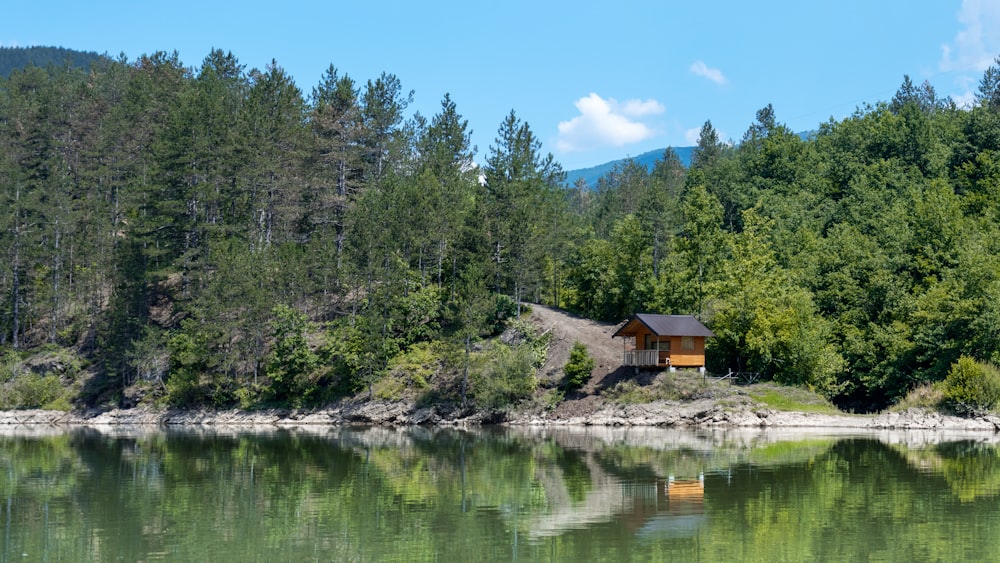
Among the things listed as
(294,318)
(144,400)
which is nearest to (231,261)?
(294,318)

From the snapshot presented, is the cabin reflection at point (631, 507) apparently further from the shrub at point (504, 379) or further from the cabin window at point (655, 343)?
the cabin window at point (655, 343)

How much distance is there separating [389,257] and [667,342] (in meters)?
21.8

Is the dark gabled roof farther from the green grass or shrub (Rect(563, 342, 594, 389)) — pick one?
the green grass

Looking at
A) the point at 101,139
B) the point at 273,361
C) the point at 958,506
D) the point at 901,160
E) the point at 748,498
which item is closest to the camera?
the point at 958,506

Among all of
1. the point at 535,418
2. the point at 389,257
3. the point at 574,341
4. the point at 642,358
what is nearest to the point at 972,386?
the point at 642,358

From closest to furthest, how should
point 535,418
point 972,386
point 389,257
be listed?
point 972,386 < point 535,418 < point 389,257

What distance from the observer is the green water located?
22.1 m

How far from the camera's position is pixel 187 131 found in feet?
244

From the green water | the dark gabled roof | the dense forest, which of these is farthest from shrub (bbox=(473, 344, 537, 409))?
the green water

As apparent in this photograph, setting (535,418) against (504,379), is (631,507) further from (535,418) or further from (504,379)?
(535,418)

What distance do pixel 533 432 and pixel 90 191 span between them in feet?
183

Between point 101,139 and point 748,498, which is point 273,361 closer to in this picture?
point 101,139

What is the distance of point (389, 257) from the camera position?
67.5 meters

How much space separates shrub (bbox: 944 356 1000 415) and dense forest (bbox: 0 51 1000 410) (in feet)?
10.7
